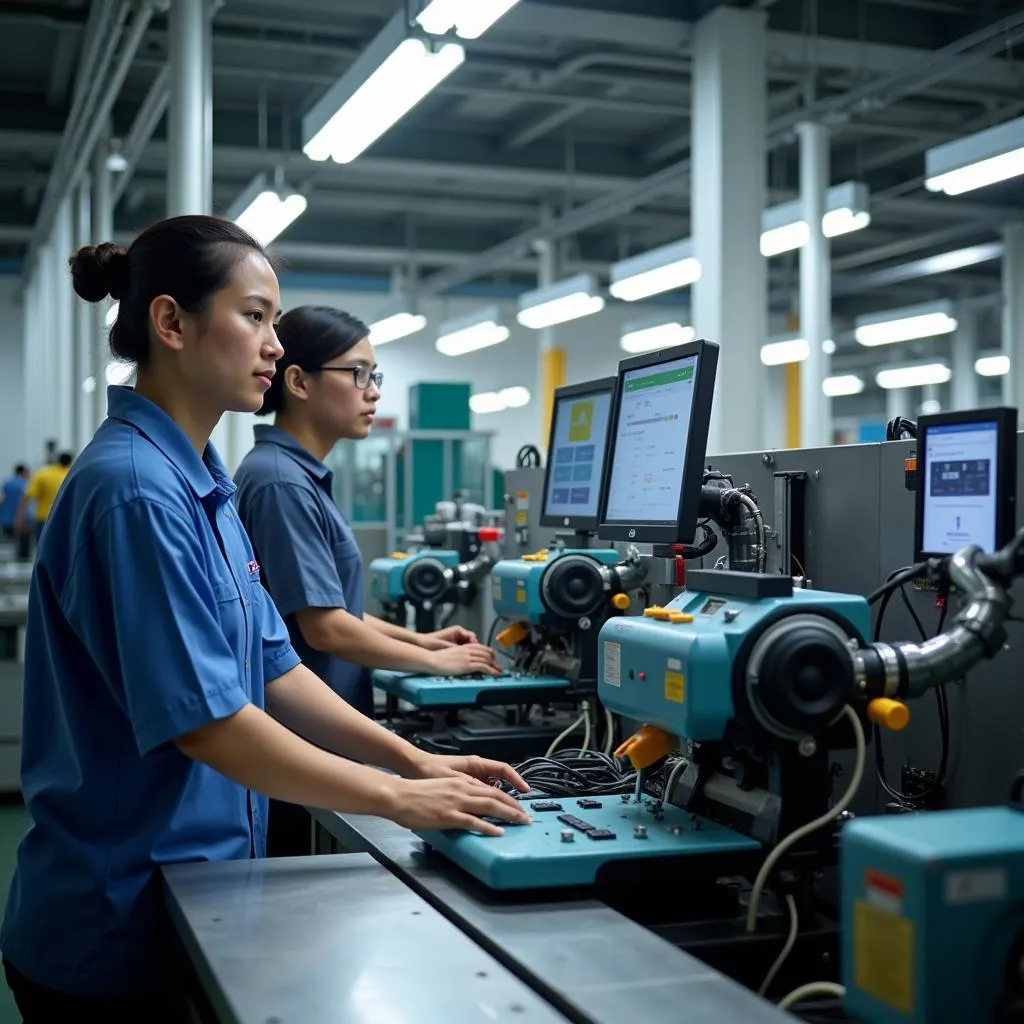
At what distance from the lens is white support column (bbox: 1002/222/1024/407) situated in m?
10.2

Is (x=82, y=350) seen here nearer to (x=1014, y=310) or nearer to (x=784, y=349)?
(x=784, y=349)

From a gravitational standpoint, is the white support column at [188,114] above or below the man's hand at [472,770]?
above

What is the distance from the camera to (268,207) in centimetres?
619

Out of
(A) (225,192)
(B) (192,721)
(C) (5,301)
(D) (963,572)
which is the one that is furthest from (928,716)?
(C) (5,301)

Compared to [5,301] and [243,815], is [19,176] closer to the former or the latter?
[5,301]

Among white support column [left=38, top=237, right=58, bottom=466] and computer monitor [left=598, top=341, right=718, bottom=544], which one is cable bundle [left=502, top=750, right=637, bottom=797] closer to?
computer monitor [left=598, top=341, right=718, bottom=544]

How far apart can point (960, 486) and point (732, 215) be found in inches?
165

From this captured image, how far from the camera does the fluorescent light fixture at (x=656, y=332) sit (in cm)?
1111

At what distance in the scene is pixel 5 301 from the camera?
1423 cm

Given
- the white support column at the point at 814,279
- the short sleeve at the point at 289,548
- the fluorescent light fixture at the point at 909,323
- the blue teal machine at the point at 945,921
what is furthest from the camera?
the fluorescent light fixture at the point at 909,323

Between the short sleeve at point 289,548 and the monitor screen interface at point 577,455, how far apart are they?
638mm

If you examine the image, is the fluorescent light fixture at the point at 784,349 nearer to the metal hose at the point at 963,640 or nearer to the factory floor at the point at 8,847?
the factory floor at the point at 8,847

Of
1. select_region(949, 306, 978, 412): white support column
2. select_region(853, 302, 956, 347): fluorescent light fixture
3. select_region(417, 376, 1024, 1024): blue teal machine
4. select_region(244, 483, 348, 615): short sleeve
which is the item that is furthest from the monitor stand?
select_region(949, 306, 978, 412): white support column

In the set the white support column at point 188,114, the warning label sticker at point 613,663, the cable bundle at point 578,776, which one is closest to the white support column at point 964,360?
the white support column at point 188,114
